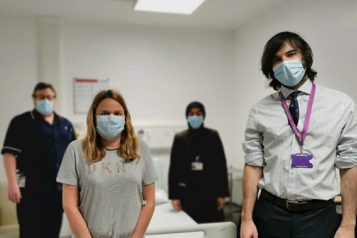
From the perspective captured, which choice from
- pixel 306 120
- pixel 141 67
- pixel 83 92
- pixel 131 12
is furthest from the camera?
pixel 141 67

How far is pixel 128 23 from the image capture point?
3.92 metres

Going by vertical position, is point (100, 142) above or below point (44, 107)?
below

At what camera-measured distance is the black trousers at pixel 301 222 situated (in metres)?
1.45

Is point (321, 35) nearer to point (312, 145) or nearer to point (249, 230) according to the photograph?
point (312, 145)

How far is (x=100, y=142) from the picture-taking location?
1598 millimetres

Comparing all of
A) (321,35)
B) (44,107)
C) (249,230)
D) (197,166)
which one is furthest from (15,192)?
(321,35)

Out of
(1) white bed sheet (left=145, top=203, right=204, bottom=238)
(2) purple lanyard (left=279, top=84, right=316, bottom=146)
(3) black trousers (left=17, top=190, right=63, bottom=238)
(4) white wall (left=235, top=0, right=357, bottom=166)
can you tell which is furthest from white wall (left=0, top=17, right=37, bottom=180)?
(2) purple lanyard (left=279, top=84, right=316, bottom=146)

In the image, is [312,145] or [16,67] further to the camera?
[16,67]

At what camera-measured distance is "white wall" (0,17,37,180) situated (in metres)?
3.54

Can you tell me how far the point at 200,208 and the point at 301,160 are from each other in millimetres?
1630

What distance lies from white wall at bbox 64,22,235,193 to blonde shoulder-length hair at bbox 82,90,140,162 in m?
2.31

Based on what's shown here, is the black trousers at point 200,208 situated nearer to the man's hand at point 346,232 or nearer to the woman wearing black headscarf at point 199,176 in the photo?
the woman wearing black headscarf at point 199,176

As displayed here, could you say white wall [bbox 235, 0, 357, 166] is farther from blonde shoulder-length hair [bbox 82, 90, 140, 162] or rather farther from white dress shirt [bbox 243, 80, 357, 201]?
blonde shoulder-length hair [bbox 82, 90, 140, 162]

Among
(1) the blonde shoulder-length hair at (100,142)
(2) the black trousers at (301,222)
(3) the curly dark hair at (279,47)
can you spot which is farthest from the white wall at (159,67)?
(2) the black trousers at (301,222)
